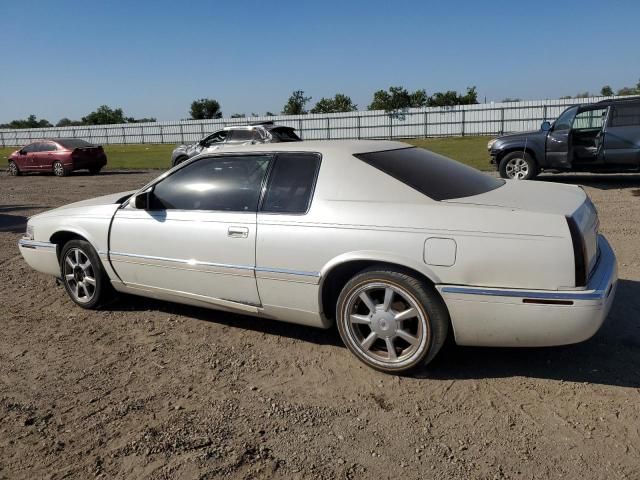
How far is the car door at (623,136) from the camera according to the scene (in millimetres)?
10852

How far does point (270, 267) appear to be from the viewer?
3.71m

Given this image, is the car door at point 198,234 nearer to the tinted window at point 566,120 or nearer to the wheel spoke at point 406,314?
the wheel spoke at point 406,314

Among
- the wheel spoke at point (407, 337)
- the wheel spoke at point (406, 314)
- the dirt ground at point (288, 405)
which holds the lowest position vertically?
the dirt ground at point (288, 405)

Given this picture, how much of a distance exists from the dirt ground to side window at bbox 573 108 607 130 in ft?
25.6

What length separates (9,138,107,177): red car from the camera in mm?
18906

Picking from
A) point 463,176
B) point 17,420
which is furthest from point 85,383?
point 463,176

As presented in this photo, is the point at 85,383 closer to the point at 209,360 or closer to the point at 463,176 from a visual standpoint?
the point at 209,360

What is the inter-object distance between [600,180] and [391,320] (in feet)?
36.2

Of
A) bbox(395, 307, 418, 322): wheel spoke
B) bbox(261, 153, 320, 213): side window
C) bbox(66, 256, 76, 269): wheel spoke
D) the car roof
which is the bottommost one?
bbox(395, 307, 418, 322): wheel spoke

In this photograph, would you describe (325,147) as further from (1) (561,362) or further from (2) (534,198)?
(1) (561,362)

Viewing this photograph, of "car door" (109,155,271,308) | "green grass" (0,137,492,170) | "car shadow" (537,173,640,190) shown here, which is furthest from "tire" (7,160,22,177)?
"car door" (109,155,271,308)

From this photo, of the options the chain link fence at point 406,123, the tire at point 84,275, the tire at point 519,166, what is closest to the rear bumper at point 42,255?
the tire at point 84,275

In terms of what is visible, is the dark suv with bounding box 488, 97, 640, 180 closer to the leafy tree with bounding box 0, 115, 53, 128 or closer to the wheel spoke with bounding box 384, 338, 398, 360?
the wheel spoke with bounding box 384, 338, 398, 360

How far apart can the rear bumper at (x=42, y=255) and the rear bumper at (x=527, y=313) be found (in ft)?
12.1
